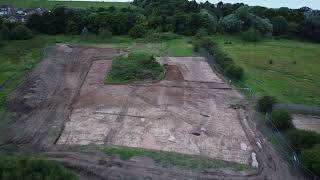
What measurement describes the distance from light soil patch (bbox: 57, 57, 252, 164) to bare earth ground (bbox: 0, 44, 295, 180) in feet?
0.20

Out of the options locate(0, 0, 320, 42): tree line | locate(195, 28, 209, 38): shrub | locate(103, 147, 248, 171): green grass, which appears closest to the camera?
locate(103, 147, 248, 171): green grass

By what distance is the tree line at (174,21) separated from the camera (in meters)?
57.5

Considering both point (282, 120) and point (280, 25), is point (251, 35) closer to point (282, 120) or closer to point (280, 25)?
point (280, 25)

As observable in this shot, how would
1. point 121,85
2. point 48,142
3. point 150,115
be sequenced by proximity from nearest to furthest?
point 48,142
point 150,115
point 121,85

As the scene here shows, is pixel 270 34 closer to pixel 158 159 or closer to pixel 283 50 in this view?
pixel 283 50

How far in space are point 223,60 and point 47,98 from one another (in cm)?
2047

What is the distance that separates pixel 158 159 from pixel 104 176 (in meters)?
3.34

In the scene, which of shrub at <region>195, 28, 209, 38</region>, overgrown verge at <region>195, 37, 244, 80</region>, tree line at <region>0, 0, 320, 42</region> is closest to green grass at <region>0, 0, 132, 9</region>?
tree line at <region>0, 0, 320, 42</region>

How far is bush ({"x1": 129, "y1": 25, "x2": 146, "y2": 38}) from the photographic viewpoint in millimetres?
57938

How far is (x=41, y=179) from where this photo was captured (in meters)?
15.3

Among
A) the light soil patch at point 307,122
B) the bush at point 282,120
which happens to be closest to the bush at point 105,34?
the light soil patch at point 307,122

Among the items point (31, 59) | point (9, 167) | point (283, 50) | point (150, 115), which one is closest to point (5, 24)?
point (31, 59)

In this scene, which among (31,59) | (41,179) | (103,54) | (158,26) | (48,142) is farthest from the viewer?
(158,26)

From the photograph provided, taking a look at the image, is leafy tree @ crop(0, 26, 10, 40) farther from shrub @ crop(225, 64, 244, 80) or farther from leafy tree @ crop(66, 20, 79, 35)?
shrub @ crop(225, 64, 244, 80)
